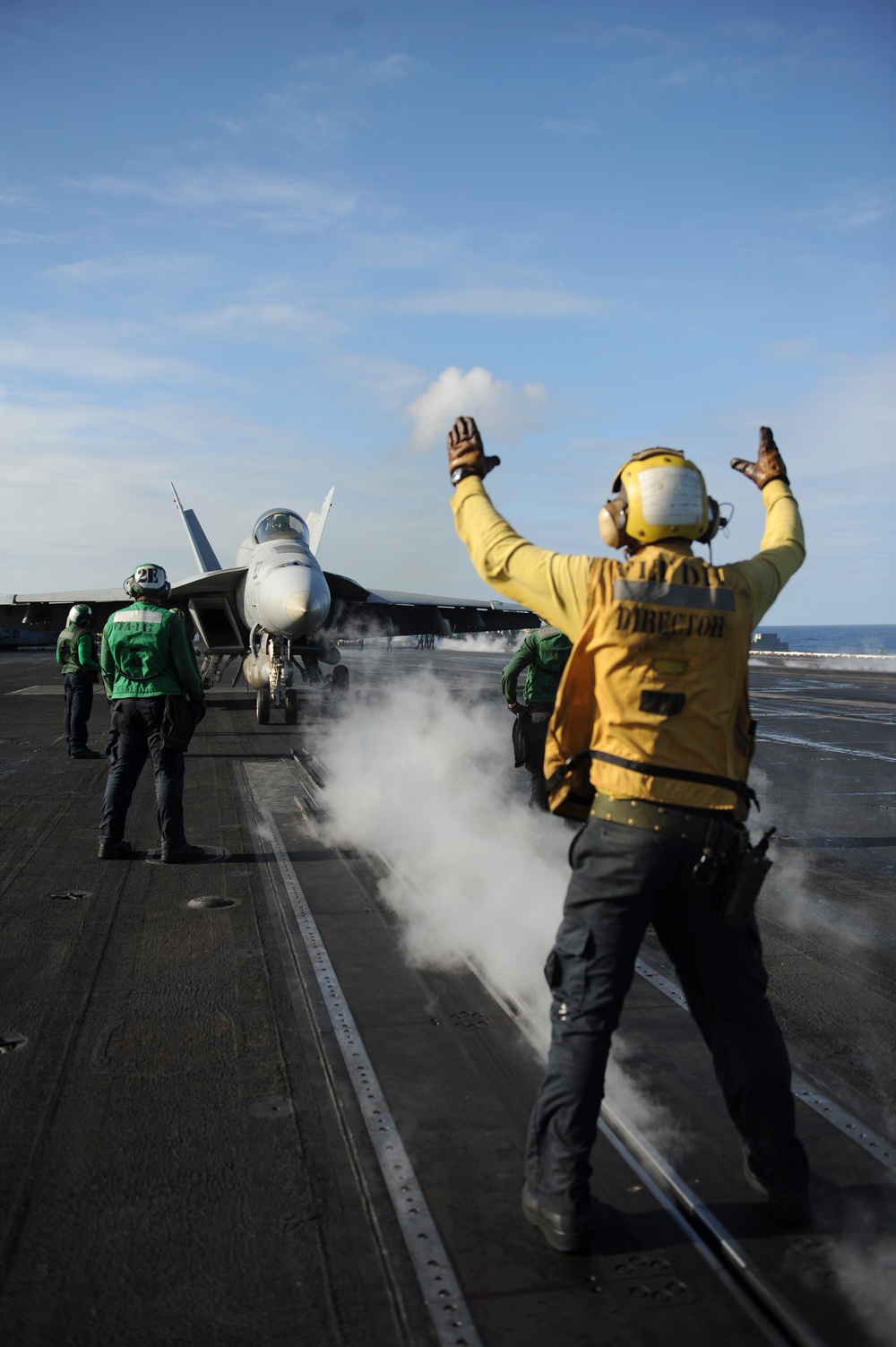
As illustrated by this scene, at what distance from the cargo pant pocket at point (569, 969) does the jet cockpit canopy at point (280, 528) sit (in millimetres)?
15281

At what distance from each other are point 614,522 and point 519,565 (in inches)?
13.1

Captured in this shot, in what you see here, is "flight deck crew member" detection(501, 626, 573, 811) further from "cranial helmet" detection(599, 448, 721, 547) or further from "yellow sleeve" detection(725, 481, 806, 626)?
"cranial helmet" detection(599, 448, 721, 547)

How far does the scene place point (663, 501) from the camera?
2.79 meters

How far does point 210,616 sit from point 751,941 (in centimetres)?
1780

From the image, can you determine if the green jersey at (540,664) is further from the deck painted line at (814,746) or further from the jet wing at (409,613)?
the jet wing at (409,613)

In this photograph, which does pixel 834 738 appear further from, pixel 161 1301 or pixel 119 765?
pixel 161 1301

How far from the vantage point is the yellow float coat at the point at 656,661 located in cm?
265

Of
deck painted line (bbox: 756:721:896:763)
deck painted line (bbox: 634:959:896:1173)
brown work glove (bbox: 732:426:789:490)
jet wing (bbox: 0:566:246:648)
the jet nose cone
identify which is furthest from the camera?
jet wing (bbox: 0:566:246:648)

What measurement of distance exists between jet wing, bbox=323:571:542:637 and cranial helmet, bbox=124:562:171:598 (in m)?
13.4

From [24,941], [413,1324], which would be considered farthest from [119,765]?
[413,1324]

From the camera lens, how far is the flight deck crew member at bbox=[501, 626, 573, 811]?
304 inches

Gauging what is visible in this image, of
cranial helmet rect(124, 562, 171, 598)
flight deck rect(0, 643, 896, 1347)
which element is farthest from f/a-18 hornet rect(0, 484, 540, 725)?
flight deck rect(0, 643, 896, 1347)

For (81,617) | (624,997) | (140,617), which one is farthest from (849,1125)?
(81,617)

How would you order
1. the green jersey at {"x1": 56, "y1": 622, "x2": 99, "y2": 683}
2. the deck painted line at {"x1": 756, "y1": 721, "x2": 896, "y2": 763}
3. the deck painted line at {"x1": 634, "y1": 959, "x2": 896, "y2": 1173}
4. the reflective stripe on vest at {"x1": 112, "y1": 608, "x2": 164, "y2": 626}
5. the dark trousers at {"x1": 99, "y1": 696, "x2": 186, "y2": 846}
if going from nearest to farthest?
the deck painted line at {"x1": 634, "y1": 959, "x2": 896, "y2": 1173}, the dark trousers at {"x1": 99, "y1": 696, "x2": 186, "y2": 846}, the reflective stripe on vest at {"x1": 112, "y1": 608, "x2": 164, "y2": 626}, the green jersey at {"x1": 56, "y1": 622, "x2": 99, "y2": 683}, the deck painted line at {"x1": 756, "y1": 721, "x2": 896, "y2": 763}
